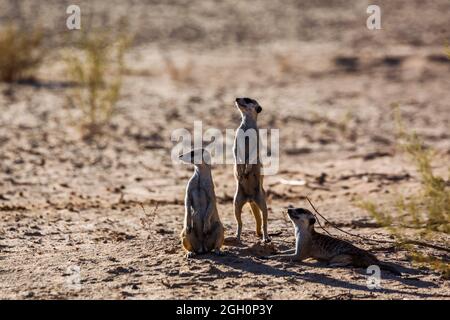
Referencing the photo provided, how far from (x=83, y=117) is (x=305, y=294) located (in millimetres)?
8165

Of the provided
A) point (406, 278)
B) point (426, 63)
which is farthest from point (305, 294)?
point (426, 63)

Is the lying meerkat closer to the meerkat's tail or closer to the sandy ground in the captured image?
the sandy ground

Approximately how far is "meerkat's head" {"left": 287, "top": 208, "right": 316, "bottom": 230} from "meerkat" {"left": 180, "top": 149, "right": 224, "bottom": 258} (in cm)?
58

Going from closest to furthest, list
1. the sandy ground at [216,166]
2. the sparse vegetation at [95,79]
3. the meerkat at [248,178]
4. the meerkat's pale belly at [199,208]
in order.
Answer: the sandy ground at [216,166], the meerkat's pale belly at [199,208], the meerkat at [248,178], the sparse vegetation at [95,79]

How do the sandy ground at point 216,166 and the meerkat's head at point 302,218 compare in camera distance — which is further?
the meerkat's head at point 302,218

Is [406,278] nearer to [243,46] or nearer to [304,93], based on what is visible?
[304,93]

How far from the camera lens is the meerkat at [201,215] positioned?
6.20 m

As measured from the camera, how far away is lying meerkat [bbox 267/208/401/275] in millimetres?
6039

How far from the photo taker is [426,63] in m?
18.7

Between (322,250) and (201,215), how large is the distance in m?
0.95

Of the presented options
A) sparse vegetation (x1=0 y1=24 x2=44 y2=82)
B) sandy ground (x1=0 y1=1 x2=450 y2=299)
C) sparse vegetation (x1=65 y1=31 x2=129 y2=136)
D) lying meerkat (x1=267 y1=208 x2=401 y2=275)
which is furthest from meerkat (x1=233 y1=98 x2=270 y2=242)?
sparse vegetation (x1=0 y1=24 x2=44 y2=82)

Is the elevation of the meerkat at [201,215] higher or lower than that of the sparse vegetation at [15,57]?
lower

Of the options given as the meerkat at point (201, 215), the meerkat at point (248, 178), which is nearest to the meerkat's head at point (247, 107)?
the meerkat at point (248, 178)

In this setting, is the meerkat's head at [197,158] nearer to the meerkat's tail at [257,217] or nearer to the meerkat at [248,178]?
the meerkat at [248,178]
